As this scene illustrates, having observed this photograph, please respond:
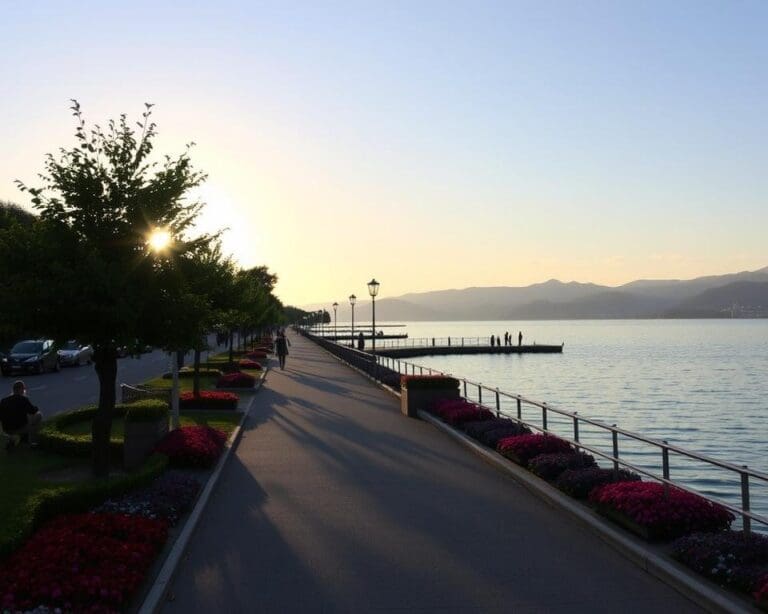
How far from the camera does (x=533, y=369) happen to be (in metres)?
71.7

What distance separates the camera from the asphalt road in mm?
24562

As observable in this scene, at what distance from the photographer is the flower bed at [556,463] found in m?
11.2

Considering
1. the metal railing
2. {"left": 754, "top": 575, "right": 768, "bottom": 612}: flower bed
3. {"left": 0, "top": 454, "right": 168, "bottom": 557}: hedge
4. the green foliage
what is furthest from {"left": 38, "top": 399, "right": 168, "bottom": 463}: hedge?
{"left": 754, "top": 575, "right": 768, "bottom": 612}: flower bed

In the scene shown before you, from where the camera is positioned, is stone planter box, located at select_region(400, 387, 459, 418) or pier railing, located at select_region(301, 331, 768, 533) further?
stone planter box, located at select_region(400, 387, 459, 418)

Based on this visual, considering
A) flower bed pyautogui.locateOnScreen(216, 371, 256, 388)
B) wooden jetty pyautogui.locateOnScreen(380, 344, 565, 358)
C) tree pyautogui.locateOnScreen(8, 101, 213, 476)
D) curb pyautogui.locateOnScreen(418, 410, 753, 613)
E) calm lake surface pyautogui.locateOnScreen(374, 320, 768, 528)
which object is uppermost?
tree pyautogui.locateOnScreen(8, 101, 213, 476)

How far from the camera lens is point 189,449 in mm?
12758

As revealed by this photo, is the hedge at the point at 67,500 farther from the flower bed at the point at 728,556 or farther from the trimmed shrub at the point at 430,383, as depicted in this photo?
the trimmed shrub at the point at 430,383

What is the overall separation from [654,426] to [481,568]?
1066 inches

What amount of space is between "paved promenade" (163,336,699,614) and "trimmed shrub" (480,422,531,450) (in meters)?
0.66

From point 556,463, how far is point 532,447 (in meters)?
1.21

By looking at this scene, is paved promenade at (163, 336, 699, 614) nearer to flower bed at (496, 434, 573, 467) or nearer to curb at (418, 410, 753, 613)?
curb at (418, 410, 753, 613)

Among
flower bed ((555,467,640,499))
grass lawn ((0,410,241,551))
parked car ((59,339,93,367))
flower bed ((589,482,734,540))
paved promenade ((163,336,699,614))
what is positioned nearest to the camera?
paved promenade ((163,336,699,614))

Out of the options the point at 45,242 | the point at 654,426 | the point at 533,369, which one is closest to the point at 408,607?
the point at 45,242

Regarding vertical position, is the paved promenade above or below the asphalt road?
below
